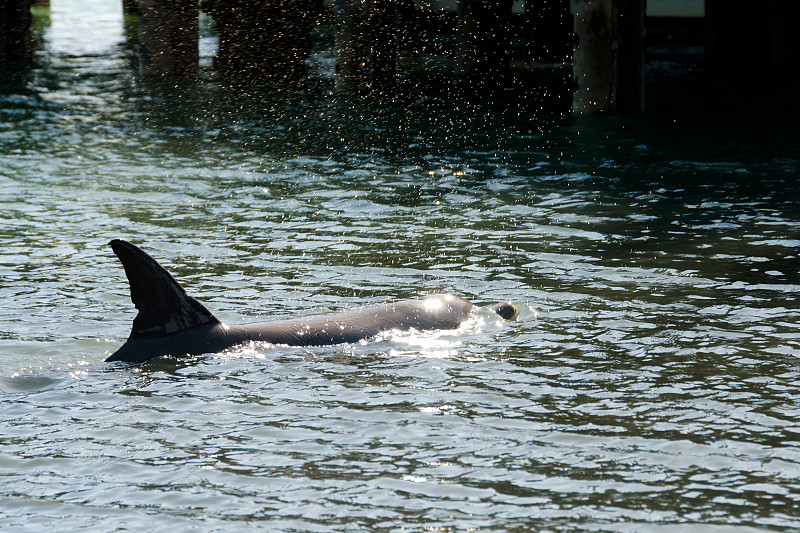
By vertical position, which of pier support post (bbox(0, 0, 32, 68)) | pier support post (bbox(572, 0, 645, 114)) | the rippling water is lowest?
the rippling water

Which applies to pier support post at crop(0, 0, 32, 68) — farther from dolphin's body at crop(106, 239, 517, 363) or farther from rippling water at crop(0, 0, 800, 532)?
dolphin's body at crop(106, 239, 517, 363)

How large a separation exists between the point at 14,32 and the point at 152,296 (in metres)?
18.8

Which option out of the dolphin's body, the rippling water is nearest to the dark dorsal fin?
the dolphin's body

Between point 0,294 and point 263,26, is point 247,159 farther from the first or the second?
point 263,26

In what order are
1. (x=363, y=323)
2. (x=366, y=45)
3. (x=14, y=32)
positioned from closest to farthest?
(x=363, y=323), (x=366, y=45), (x=14, y=32)

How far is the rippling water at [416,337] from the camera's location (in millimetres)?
5387

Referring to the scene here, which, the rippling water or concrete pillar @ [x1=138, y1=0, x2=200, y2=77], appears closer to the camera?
the rippling water

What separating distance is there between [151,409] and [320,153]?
9.10m

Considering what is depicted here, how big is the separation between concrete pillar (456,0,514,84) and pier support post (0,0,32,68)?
350 inches

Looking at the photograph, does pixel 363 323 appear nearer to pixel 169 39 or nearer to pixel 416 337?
pixel 416 337

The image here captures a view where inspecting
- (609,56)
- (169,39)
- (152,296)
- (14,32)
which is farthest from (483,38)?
(152,296)

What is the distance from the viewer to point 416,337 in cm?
782

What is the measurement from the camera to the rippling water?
17.7 feet

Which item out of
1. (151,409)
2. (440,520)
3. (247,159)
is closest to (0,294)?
(151,409)
